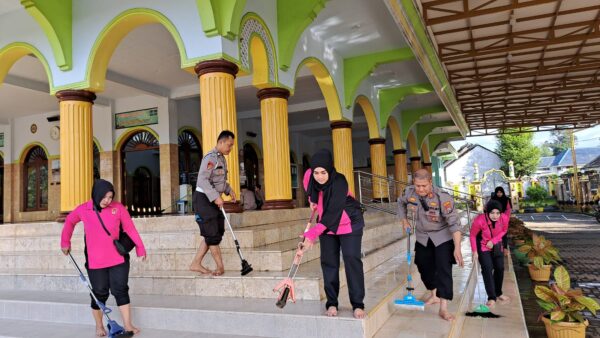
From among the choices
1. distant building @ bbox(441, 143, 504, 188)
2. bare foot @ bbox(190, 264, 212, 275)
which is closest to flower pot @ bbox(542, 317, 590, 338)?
bare foot @ bbox(190, 264, 212, 275)

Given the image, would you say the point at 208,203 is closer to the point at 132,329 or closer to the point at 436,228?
the point at 132,329

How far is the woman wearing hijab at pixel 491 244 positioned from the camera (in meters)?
4.64

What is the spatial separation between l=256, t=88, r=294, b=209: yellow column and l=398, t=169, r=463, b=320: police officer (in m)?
3.40

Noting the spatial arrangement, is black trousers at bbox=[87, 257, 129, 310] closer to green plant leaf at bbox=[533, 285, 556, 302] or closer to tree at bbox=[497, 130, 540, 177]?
green plant leaf at bbox=[533, 285, 556, 302]

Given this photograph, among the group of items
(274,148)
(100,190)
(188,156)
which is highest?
(188,156)

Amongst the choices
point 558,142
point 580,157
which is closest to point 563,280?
point 580,157

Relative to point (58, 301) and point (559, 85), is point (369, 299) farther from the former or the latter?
point (559, 85)

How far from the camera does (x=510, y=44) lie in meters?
10.2

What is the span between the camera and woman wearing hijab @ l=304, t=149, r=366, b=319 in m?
3.15

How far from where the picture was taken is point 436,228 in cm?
368

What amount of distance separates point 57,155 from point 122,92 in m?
3.64

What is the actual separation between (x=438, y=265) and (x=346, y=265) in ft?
3.12

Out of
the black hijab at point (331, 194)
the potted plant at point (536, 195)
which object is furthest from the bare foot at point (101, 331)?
the potted plant at point (536, 195)

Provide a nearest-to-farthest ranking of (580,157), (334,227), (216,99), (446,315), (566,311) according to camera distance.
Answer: (334,227) < (446,315) < (566,311) < (216,99) < (580,157)
